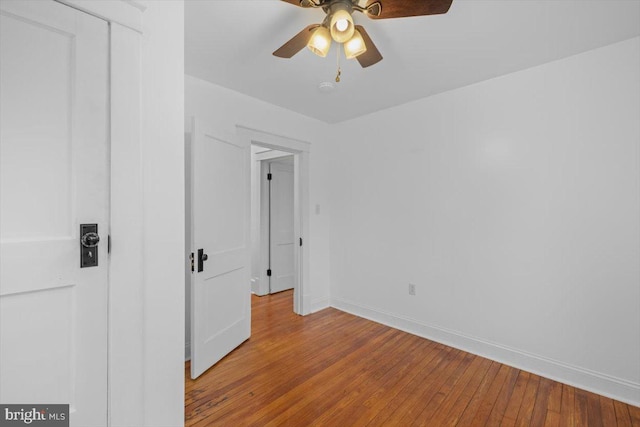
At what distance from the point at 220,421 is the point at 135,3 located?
2.26 m

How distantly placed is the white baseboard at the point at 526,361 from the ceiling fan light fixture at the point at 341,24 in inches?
109

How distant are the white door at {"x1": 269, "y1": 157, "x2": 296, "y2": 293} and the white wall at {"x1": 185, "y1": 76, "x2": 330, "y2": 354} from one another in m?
0.85

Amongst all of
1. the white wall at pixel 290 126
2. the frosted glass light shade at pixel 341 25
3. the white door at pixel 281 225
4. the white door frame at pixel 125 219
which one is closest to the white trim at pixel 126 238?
the white door frame at pixel 125 219

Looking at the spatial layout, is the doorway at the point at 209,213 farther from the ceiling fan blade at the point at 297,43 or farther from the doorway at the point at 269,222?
the doorway at the point at 269,222

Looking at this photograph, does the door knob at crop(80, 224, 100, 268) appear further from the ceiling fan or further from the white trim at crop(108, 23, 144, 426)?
the ceiling fan

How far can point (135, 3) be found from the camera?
1.13 meters

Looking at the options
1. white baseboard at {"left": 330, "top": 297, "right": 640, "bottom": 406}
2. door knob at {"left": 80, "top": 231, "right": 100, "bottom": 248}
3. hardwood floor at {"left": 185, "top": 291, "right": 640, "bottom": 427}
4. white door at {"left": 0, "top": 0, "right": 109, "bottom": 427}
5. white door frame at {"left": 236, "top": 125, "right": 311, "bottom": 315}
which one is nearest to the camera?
white door at {"left": 0, "top": 0, "right": 109, "bottom": 427}

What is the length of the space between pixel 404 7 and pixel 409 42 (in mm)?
719

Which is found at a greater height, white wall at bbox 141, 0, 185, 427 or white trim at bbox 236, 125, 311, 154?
white trim at bbox 236, 125, 311, 154

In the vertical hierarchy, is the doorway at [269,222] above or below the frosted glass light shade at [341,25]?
below

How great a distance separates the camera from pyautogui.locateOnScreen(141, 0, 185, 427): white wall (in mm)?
1158

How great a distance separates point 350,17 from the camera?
1.40 meters

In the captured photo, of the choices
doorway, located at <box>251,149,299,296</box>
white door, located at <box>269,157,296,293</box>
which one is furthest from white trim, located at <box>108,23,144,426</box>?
white door, located at <box>269,157,296,293</box>

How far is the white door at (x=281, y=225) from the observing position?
4430 millimetres
